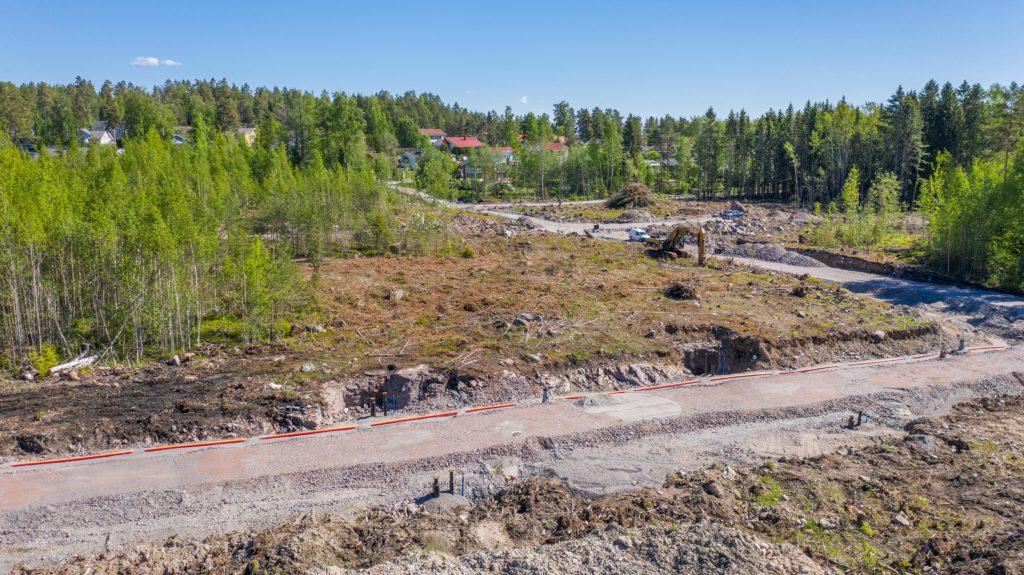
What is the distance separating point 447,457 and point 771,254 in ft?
97.2

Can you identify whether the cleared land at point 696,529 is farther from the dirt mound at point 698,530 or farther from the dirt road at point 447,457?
the dirt road at point 447,457

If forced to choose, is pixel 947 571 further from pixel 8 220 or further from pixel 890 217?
pixel 890 217

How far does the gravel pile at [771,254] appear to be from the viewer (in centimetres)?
3503

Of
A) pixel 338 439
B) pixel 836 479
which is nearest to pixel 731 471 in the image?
pixel 836 479

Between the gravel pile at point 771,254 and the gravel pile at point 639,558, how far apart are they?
2826 cm

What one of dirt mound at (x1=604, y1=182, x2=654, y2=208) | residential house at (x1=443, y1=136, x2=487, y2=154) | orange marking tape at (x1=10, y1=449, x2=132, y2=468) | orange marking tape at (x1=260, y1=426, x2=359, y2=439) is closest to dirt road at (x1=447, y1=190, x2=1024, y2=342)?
dirt mound at (x1=604, y1=182, x2=654, y2=208)

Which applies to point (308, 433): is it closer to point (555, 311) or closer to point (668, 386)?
point (668, 386)

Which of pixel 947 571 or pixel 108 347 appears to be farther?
pixel 108 347

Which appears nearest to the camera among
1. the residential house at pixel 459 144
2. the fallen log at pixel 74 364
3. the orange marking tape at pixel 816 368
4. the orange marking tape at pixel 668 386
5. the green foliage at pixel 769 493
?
the green foliage at pixel 769 493

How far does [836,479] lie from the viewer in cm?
1257

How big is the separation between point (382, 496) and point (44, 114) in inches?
4008

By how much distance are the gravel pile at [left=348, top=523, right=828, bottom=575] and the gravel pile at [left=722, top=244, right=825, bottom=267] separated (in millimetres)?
28259

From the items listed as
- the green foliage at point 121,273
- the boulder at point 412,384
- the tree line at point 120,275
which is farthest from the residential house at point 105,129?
the boulder at point 412,384

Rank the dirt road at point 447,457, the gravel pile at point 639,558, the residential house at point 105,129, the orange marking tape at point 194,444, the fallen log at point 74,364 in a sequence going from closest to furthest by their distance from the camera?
the gravel pile at point 639,558 < the dirt road at point 447,457 < the orange marking tape at point 194,444 < the fallen log at point 74,364 < the residential house at point 105,129
